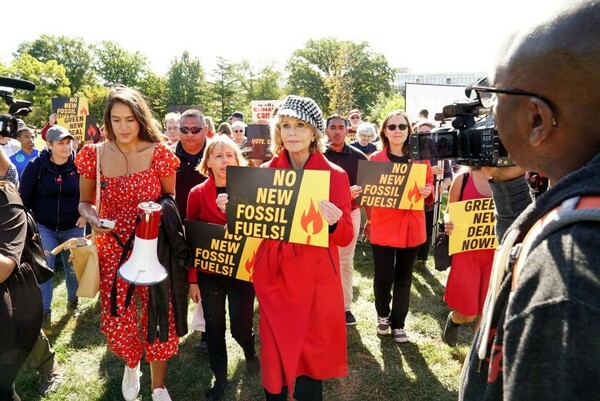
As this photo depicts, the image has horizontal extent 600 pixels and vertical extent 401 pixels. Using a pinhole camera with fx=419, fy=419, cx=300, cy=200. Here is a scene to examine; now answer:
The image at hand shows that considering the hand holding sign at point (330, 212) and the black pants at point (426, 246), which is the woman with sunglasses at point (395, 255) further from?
the black pants at point (426, 246)

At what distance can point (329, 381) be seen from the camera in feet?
12.4

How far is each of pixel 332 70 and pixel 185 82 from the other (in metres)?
20.1

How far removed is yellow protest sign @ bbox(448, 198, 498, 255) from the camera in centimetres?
369

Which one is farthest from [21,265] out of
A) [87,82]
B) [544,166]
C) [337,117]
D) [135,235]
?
[87,82]

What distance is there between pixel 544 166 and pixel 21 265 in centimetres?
284

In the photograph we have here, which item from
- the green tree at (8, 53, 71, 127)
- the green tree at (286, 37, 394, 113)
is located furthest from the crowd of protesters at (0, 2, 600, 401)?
the green tree at (286, 37, 394, 113)

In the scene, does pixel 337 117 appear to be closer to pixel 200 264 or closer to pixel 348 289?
pixel 348 289

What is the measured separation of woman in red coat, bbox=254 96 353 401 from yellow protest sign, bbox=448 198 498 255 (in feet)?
4.41

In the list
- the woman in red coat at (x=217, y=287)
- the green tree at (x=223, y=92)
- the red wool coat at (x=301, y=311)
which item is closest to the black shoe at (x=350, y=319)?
the woman in red coat at (x=217, y=287)

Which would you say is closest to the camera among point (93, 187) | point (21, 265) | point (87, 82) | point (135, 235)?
point (21, 265)

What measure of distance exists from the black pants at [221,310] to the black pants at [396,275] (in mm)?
1472

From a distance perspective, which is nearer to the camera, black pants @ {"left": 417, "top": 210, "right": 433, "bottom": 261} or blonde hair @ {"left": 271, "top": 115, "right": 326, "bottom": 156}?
blonde hair @ {"left": 271, "top": 115, "right": 326, "bottom": 156}

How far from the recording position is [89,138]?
8789 mm

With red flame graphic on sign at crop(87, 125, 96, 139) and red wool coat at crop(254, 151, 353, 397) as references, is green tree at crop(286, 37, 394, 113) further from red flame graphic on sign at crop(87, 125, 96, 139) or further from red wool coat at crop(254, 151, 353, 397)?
red wool coat at crop(254, 151, 353, 397)
